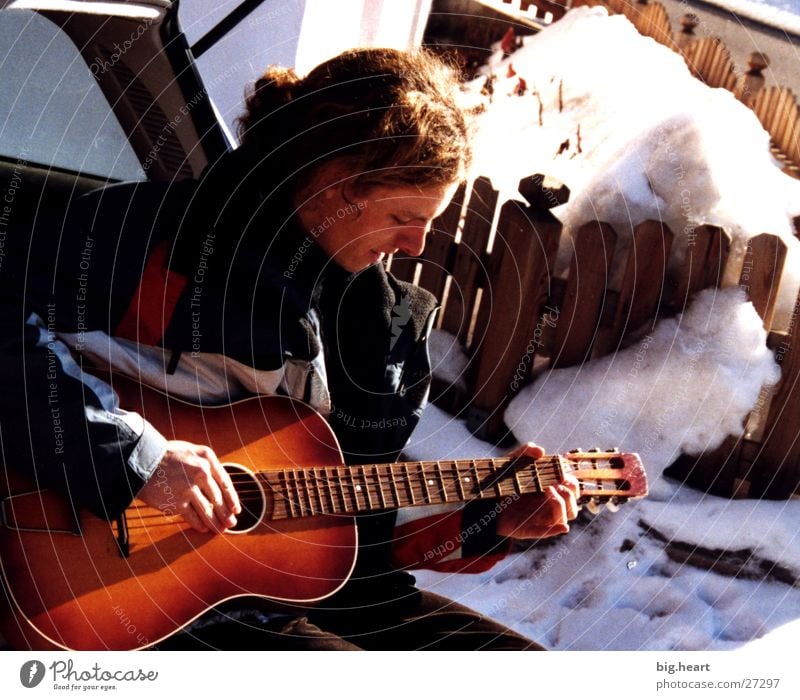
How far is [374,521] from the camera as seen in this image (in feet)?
3.88

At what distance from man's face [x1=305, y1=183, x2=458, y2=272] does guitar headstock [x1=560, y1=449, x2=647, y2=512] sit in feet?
1.11

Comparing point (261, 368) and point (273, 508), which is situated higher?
point (261, 368)

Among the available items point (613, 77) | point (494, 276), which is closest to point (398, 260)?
point (494, 276)

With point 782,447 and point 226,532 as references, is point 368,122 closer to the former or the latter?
point 226,532

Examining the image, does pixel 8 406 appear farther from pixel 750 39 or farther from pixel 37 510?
pixel 750 39

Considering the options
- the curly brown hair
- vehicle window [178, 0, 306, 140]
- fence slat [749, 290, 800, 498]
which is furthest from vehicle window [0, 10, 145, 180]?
fence slat [749, 290, 800, 498]

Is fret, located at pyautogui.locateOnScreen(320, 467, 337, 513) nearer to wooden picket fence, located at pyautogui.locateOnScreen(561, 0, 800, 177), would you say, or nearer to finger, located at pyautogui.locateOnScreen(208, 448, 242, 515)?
finger, located at pyautogui.locateOnScreen(208, 448, 242, 515)

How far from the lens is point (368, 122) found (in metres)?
1.05

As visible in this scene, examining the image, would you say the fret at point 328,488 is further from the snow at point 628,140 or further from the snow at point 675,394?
the snow at point 628,140

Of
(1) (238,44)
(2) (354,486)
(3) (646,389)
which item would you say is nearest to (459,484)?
(2) (354,486)

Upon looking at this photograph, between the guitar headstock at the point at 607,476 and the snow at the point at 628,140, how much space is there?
0.48m

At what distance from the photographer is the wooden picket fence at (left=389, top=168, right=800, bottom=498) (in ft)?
5.09

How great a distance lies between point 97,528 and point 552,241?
868mm

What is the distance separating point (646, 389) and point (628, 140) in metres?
0.40
